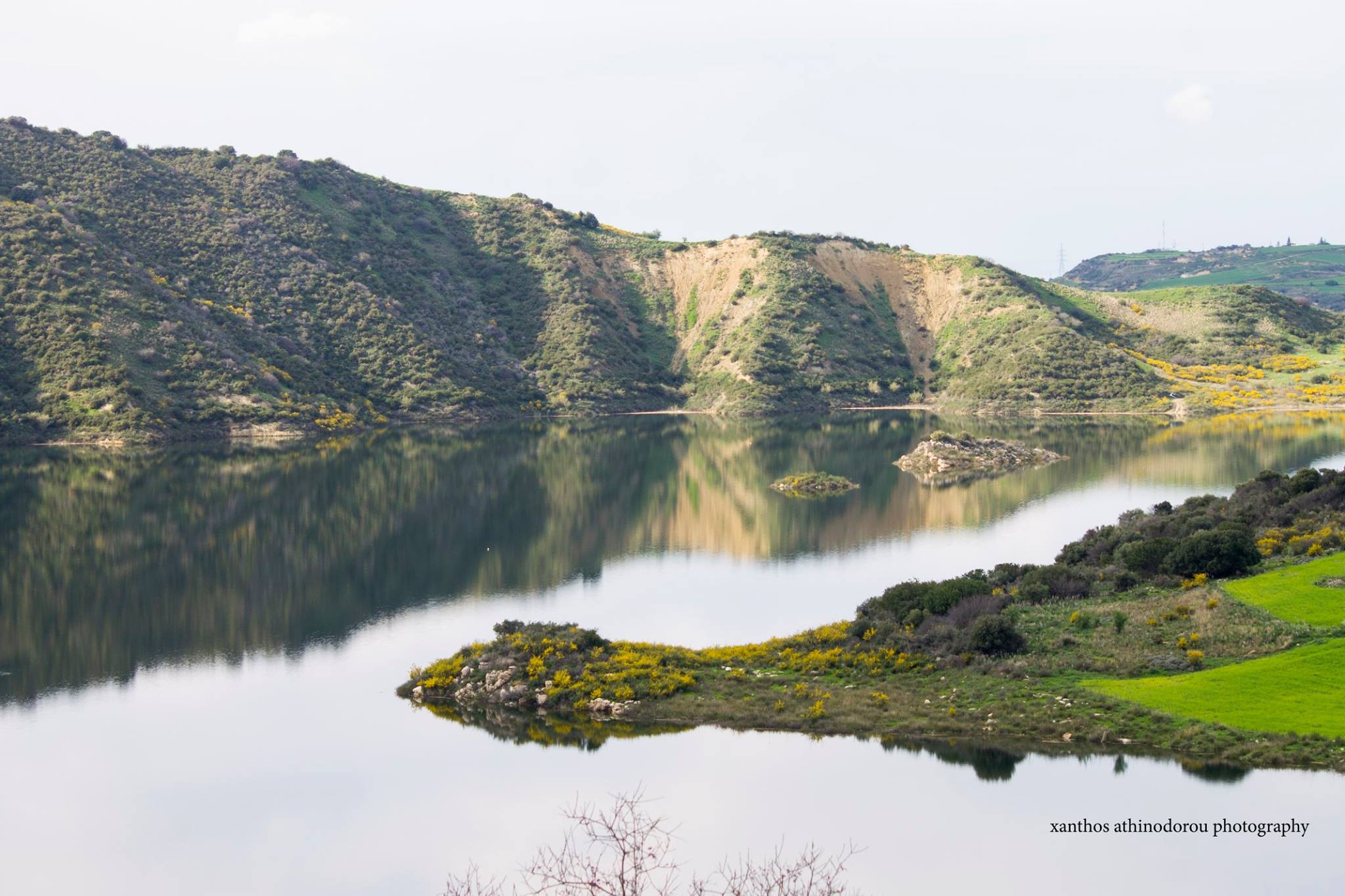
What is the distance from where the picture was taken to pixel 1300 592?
33.8 meters

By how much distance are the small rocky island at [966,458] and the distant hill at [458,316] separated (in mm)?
50306

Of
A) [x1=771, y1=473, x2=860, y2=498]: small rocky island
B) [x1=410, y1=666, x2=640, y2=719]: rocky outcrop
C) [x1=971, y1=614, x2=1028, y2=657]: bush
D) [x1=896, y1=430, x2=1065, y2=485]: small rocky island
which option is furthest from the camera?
[x1=896, y1=430, x2=1065, y2=485]: small rocky island

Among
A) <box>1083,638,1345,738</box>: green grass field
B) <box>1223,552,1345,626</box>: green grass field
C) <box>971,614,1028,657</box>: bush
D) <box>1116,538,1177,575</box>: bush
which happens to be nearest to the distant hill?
<box>1116,538,1177,575</box>: bush

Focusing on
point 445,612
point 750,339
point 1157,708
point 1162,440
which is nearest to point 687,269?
point 750,339

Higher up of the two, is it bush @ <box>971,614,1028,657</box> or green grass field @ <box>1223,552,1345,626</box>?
green grass field @ <box>1223,552,1345,626</box>

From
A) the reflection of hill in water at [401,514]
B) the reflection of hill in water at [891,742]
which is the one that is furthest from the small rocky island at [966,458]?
the reflection of hill in water at [891,742]

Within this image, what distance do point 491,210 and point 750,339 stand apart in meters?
56.6

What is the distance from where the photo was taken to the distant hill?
375 feet

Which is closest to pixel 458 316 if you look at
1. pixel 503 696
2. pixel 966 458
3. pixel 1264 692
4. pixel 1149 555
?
pixel 966 458

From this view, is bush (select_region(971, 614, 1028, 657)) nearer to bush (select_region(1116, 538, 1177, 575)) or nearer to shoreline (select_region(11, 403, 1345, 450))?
bush (select_region(1116, 538, 1177, 575))

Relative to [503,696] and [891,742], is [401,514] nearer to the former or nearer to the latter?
[503,696]

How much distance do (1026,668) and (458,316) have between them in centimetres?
13504

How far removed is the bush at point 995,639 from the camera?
33.4m

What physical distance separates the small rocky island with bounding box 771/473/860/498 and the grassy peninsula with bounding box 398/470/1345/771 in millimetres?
33445
